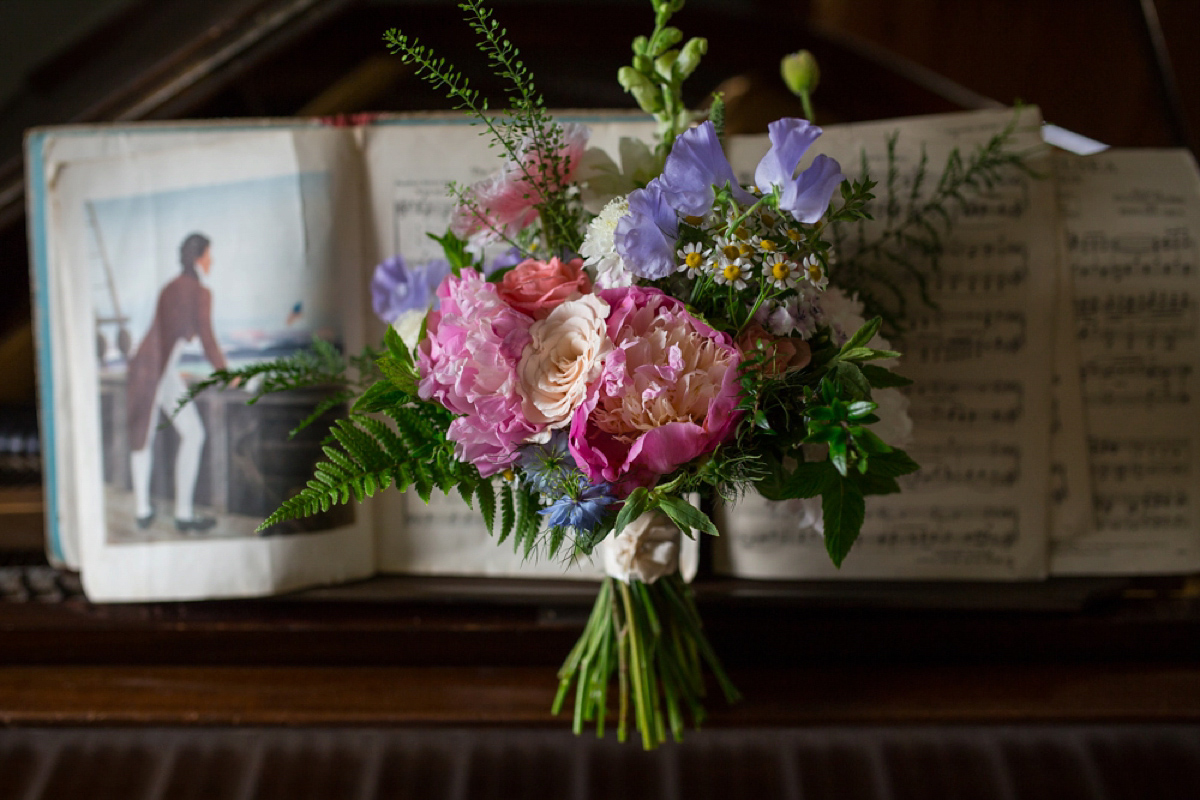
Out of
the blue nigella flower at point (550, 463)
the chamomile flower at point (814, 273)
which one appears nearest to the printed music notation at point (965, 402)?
the chamomile flower at point (814, 273)

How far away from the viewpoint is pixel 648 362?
0.50 metres

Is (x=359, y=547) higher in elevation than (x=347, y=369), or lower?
lower

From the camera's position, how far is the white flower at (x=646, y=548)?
65cm

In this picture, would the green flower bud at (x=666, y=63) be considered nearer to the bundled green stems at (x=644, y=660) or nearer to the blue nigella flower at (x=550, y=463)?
the blue nigella flower at (x=550, y=463)

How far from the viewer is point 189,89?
0.93m

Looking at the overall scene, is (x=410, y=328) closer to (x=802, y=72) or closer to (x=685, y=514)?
(x=685, y=514)

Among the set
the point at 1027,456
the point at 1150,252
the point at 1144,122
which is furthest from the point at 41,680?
the point at 1144,122

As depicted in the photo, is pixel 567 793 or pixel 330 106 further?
pixel 330 106

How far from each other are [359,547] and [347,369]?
21cm

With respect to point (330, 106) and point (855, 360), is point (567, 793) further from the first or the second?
point (330, 106)

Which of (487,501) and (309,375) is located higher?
(309,375)

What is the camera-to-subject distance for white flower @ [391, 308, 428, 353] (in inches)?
24.5

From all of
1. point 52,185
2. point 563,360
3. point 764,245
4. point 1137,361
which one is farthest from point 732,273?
point 52,185

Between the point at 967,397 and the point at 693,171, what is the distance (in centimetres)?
50
